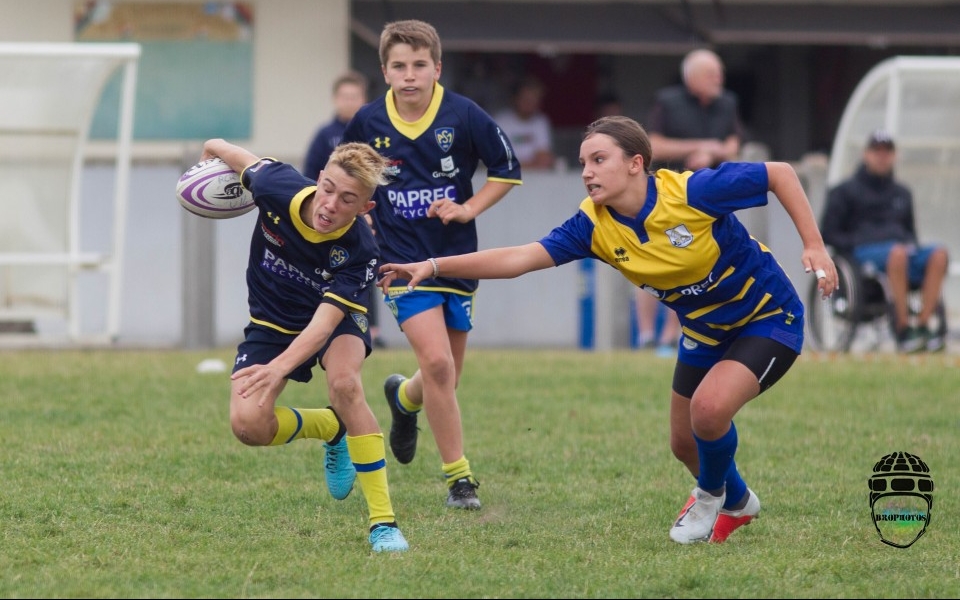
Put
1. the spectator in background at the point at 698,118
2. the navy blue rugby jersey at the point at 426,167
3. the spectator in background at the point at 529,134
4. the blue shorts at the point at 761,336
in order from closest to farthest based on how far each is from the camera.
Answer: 1. the blue shorts at the point at 761,336
2. the navy blue rugby jersey at the point at 426,167
3. the spectator in background at the point at 698,118
4. the spectator in background at the point at 529,134

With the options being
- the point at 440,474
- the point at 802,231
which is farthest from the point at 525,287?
the point at 802,231

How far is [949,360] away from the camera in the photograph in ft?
38.7

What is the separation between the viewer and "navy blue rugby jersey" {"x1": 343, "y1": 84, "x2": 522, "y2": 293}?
6.77 metres

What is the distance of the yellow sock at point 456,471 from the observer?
6480mm

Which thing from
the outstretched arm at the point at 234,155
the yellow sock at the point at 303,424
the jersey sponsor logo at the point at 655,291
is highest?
the outstretched arm at the point at 234,155

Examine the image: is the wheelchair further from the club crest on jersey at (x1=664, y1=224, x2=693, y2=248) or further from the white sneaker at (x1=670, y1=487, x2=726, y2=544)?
the club crest on jersey at (x1=664, y1=224, x2=693, y2=248)

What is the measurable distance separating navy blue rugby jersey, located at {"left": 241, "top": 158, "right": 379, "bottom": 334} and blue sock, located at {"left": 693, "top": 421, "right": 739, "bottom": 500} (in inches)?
57.1

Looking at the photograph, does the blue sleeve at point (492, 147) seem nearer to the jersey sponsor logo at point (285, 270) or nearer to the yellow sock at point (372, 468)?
the jersey sponsor logo at point (285, 270)

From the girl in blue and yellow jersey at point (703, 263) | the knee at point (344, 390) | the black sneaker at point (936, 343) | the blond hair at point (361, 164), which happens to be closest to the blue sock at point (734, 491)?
the girl in blue and yellow jersey at point (703, 263)

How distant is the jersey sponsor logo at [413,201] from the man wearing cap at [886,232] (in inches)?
240

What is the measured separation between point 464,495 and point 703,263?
5.04 ft

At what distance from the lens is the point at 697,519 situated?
5766 mm

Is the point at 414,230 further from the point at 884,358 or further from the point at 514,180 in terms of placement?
the point at 884,358

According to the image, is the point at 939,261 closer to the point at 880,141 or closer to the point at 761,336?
the point at 880,141
